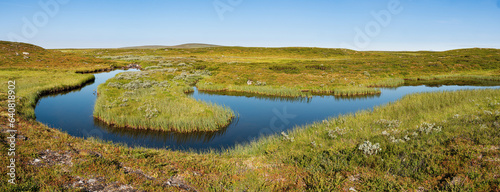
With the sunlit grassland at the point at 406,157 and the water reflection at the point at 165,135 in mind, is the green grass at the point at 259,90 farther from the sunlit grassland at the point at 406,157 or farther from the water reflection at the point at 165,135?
the sunlit grassland at the point at 406,157

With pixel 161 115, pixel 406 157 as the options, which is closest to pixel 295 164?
pixel 406 157

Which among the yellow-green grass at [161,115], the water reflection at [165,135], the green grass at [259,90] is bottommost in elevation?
the water reflection at [165,135]

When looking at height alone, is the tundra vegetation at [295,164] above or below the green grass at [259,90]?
below

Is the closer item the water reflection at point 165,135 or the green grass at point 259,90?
the water reflection at point 165,135

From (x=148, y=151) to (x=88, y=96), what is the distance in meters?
26.0

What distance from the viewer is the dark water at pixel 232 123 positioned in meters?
17.5

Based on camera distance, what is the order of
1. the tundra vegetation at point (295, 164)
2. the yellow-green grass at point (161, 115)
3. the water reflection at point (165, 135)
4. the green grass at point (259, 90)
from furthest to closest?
the green grass at point (259, 90), the yellow-green grass at point (161, 115), the water reflection at point (165, 135), the tundra vegetation at point (295, 164)

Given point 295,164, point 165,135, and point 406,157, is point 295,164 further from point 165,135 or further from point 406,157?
point 165,135

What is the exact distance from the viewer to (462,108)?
1714cm

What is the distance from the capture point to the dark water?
57.6 feet

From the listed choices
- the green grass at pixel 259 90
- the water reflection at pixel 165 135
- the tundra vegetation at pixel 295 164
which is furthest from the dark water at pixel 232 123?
the tundra vegetation at pixel 295 164

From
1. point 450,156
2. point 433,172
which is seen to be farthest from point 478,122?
point 433,172

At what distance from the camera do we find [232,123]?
21.5 meters

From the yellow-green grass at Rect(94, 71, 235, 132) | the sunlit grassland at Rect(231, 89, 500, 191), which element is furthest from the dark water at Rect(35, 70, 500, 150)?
the sunlit grassland at Rect(231, 89, 500, 191)
